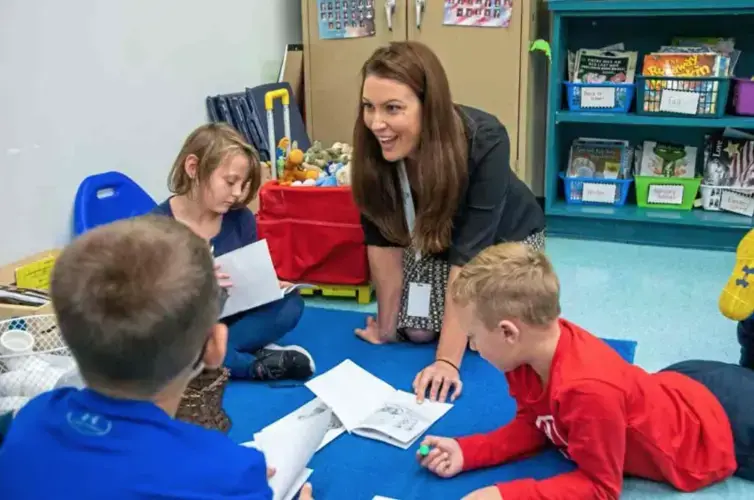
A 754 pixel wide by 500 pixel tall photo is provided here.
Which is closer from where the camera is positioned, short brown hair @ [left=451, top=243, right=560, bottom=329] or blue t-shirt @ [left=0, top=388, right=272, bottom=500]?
blue t-shirt @ [left=0, top=388, right=272, bottom=500]

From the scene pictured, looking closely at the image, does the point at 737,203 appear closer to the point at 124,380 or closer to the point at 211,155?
the point at 211,155

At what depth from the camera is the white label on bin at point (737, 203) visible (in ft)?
10.4

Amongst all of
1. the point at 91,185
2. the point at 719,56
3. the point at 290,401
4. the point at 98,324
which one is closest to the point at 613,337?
the point at 290,401

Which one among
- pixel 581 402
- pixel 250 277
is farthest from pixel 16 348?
pixel 581 402

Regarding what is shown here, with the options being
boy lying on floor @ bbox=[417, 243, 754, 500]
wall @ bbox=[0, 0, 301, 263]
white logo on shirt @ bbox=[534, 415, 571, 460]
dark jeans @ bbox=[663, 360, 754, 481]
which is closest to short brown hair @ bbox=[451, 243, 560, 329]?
boy lying on floor @ bbox=[417, 243, 754, 500]

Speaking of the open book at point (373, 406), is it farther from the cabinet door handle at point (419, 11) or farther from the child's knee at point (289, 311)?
the cabinet door handle at point (419, 11)

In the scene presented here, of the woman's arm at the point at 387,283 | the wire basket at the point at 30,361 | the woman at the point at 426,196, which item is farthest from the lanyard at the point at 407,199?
the wire basket at the point at 30,361

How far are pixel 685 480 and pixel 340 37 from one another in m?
2.47

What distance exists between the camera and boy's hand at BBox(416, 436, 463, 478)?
5.40 feet

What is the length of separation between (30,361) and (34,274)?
0.52 m

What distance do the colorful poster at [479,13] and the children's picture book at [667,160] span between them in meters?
0.85

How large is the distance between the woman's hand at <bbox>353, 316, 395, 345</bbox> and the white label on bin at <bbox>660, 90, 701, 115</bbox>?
158 cm

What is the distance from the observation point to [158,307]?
84 cm

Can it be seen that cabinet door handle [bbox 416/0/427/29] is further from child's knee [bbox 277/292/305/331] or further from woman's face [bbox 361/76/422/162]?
child's knee [bbox 277/292/305/331]
